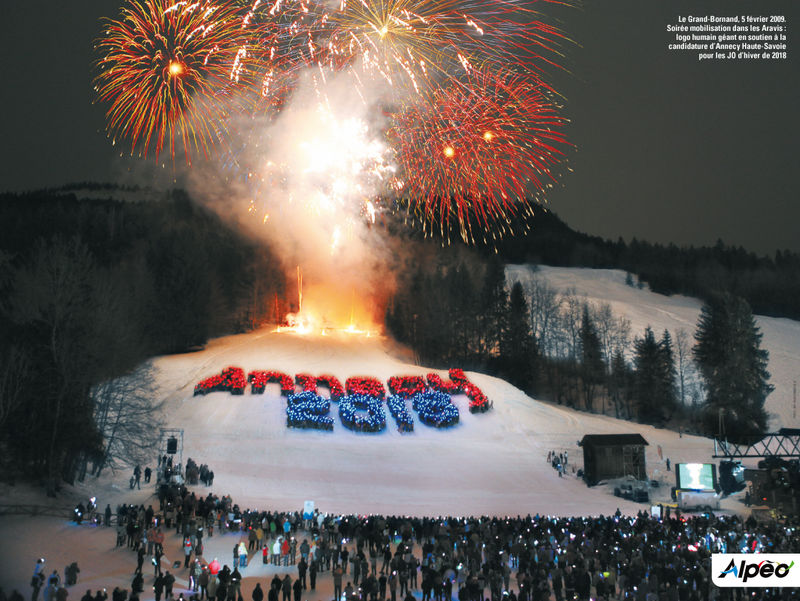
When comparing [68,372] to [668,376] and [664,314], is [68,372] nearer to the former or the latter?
[668,376]

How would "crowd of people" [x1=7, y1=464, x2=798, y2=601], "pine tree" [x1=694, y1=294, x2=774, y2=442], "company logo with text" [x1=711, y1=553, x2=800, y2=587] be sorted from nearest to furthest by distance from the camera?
"company logo with text" [x1=711, y1=553, x2=800, y2=587], "crowd of people" [x1=7, y1=464, x2=798, y2=601], "pine tree" [x1=694, y1=294, x2=774, y2=442]

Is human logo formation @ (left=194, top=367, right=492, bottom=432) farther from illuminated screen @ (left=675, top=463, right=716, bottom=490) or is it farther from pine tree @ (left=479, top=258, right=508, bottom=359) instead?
pine tree @ (left=479, top=258, right=508, bottom=359)

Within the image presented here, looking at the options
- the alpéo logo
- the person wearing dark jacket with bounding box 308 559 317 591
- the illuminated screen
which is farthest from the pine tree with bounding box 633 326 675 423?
the person wearing dark jacket with bounding box 308 559 317 591

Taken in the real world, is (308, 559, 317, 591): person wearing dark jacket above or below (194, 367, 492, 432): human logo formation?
below

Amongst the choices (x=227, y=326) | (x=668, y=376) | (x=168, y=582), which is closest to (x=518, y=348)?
(x=668, y=376)

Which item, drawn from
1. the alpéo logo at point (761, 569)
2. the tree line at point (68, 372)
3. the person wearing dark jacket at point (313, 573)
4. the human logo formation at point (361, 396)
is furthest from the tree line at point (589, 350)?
the person wearing dark jacket at point (313, 573)

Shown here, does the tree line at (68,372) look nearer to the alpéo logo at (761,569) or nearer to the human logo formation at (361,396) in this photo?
the human logo formation at (361,396)

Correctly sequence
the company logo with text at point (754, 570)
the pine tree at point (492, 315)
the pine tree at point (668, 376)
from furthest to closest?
the pine tree at point (492, 315) < the pine tree at point (668, 376) < the company logo with text at point (754, 570)
